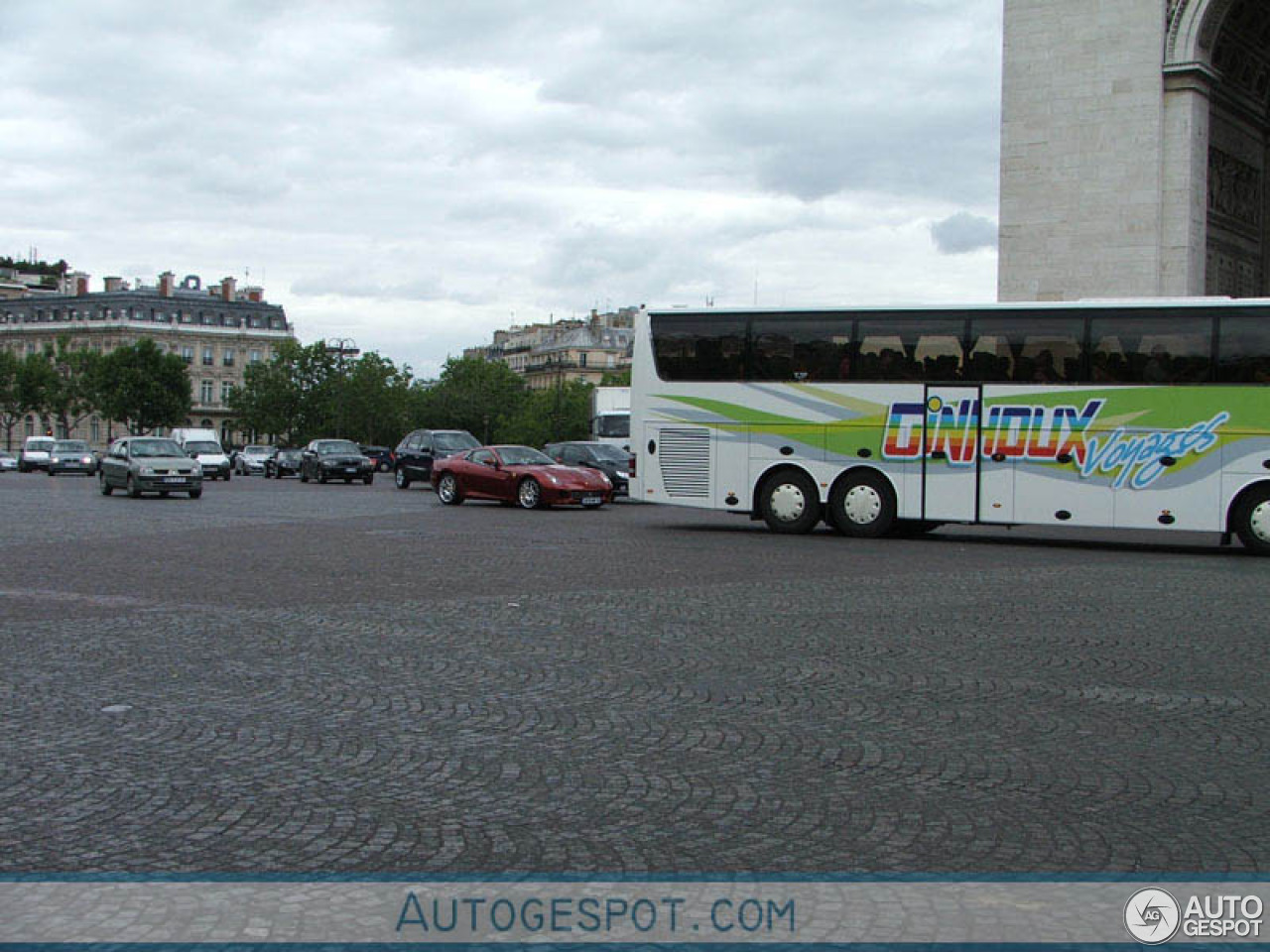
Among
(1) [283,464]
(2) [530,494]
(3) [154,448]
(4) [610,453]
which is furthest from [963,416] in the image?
(1) [283,464]

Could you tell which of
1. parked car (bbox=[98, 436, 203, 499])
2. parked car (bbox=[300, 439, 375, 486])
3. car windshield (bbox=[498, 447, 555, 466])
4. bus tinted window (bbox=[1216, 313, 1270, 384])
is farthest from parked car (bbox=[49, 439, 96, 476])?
bus tinted window (bbox=[1216, 313, 1270, 384])

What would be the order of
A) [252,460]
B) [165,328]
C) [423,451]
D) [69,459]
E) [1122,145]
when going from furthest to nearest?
[165,328]
[252,460]
[69,459]
[423,451]
[1122,145]

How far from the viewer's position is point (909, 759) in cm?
611

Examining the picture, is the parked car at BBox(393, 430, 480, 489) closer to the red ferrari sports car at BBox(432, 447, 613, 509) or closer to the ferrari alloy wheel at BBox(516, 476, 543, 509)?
the red ferrari sports car at BBox(432, 447, 613, 509)

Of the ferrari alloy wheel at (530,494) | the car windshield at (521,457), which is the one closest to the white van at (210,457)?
the car windshield at (521,457)

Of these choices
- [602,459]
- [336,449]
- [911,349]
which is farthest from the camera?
[336,449]

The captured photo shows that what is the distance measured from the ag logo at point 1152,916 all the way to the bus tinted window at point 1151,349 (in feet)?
53.3

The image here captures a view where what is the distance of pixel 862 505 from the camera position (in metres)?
21.6

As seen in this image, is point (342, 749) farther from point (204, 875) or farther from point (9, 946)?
point (9, 946)

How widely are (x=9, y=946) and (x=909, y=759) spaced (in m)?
3.58

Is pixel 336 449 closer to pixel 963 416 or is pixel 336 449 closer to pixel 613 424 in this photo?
pixel 613 424

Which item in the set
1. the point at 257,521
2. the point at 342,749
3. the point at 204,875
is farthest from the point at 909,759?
the point at 257,521

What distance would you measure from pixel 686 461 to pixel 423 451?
20.4 metres

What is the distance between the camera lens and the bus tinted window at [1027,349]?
20031 mm
